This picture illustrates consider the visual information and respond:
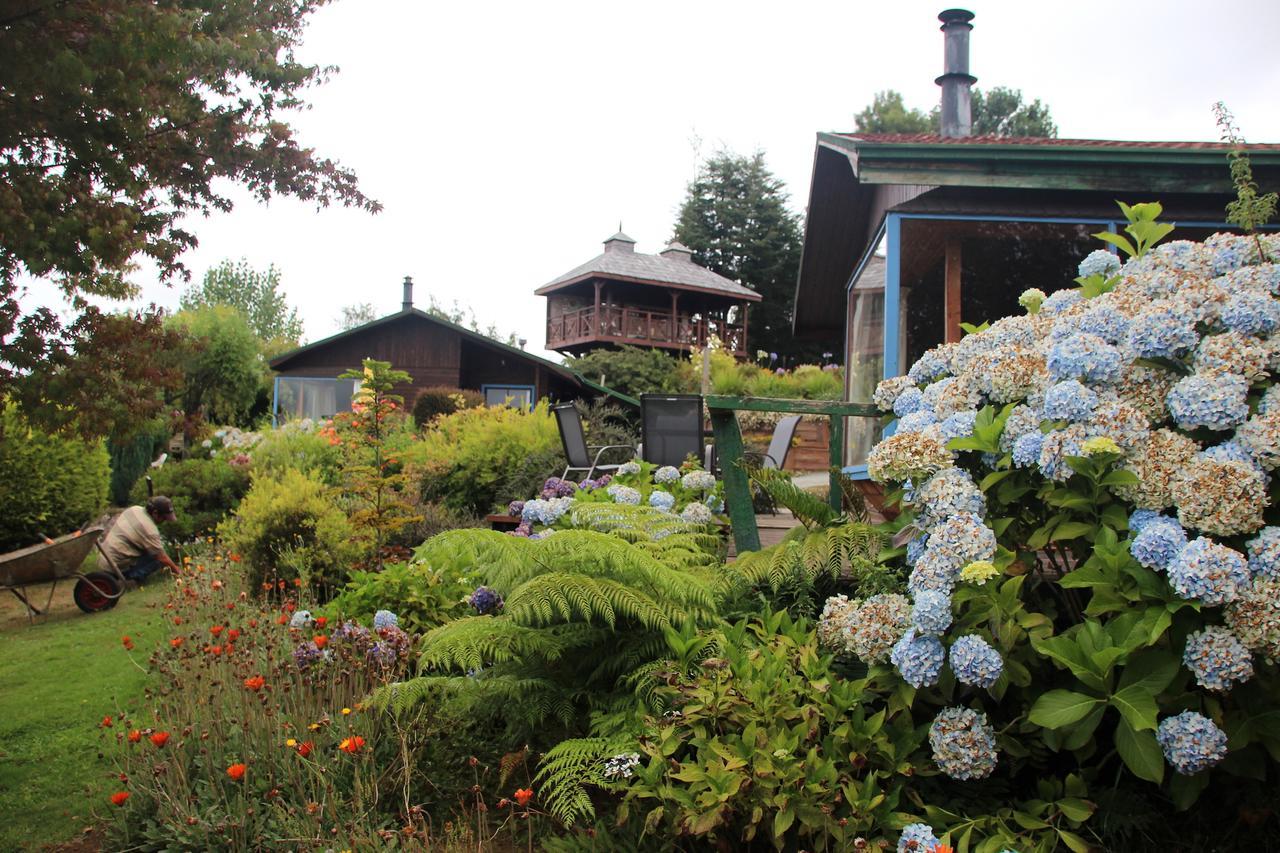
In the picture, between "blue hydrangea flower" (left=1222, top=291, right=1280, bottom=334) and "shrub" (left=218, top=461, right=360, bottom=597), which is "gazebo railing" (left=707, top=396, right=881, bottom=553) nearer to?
"blue hydrangea flower" (left=1222, top=291, right=1280, bottom=334)

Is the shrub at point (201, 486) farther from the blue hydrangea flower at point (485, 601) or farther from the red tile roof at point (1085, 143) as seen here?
the red tile roof at point (1085, 143)

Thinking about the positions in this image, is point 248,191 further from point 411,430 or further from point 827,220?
point 411,430

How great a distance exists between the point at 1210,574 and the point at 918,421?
1045 millimetres

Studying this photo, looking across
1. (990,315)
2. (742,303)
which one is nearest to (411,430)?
(990,315)

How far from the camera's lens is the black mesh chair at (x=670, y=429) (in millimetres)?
7402

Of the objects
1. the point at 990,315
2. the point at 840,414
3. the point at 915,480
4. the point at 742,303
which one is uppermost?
the point at 742,303

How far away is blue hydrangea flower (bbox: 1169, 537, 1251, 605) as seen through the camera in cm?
210

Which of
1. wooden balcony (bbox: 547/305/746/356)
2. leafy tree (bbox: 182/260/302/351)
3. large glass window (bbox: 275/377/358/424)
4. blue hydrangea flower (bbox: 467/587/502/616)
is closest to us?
blue hydrangea flower (bbox: 467/587/502/616)

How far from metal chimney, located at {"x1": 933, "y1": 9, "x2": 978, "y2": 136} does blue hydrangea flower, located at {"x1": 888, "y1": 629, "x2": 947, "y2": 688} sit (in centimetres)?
897

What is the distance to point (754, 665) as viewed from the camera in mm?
2746

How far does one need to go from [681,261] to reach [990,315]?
1105 inches

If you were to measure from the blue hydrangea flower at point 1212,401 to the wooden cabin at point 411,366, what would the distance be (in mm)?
22670

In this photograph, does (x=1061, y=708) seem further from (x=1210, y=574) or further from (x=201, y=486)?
(x=201, y=486)

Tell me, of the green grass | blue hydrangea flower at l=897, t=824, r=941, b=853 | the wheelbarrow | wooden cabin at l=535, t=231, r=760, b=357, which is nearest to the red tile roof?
blue hydrangea flower at l=897, t=824, r=941, b=853
